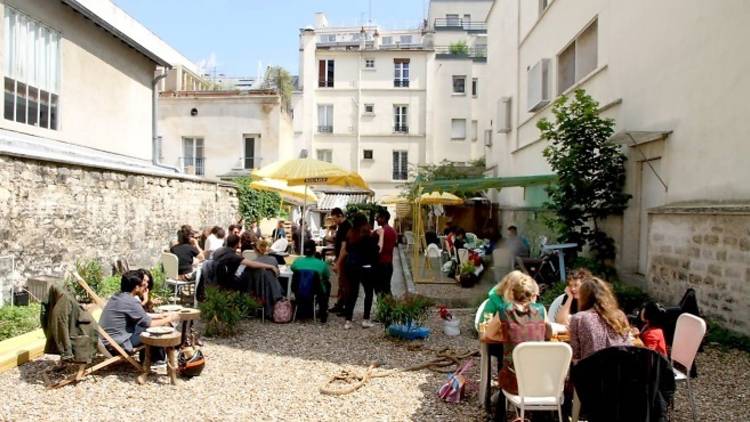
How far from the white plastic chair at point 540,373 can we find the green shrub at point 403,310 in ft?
10.7

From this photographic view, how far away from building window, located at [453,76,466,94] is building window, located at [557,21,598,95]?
20457mm

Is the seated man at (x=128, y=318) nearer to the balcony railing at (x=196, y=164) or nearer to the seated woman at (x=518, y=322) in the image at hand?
the seated woman at (x=518, y=322)

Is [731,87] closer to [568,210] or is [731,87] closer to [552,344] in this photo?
[568,210]

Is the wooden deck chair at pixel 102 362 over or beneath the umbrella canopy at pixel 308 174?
beneath

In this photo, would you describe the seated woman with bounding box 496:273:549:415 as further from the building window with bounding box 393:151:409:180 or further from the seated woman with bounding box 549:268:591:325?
the building window with bounding box 393:151:409:180

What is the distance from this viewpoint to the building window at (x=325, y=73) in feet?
110

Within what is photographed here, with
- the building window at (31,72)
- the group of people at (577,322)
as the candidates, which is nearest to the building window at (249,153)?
the building window at (31,72)

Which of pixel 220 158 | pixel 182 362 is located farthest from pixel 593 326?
pixel 220 158

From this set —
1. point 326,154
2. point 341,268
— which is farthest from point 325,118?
point 341,268

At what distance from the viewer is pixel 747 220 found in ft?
19.9

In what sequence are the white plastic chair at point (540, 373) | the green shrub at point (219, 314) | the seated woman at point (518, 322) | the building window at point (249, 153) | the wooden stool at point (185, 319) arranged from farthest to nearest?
the building window at point (249, 153)
the green shrub at point (219, 314)
the wooden stool at point (185, 319)
the seated woman at point (518, 322)
the white plastic chair at point (540, 373)

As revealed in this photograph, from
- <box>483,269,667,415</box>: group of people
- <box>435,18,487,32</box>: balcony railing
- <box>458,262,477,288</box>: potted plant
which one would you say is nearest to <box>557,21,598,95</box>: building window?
<box>458,262,477,288</box>: potted plant

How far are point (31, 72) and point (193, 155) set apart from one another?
14417 millimetres

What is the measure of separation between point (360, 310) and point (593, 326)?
227 inches
